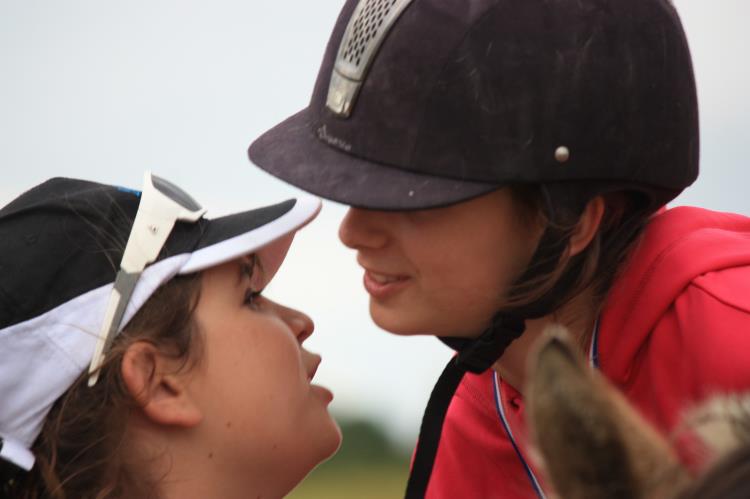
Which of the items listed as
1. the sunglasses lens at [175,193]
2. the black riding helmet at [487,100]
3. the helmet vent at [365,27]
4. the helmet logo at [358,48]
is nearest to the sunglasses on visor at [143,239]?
the sunglasses lens at [175,193]

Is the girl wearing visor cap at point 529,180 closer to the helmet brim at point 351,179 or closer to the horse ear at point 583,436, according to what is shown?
the helmet brim at point 351,179

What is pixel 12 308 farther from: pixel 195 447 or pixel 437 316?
pixel 437 316

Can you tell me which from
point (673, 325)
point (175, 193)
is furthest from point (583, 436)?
point (175, 193)

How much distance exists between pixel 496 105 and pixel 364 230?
1.68ft

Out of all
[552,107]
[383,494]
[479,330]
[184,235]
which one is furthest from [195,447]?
[383,494]

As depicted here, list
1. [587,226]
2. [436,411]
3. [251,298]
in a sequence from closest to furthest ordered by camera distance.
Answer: [587,226]
[251,298]
[436,411]

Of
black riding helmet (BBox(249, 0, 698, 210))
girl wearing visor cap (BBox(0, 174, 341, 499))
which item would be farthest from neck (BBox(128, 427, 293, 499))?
black riding helmet (BBox(249, 0, 698, 210))

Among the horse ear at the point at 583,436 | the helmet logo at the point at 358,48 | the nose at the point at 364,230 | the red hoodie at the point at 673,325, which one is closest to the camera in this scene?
the horse ear at the point at 583,436

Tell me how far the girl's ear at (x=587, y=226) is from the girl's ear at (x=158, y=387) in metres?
1.15

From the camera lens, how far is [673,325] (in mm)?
3018

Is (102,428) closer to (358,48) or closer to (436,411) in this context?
(436,411)

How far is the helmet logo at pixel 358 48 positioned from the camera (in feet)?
9.73

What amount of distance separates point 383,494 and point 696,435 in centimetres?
694

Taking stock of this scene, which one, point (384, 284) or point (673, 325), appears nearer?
point (673, 325)
